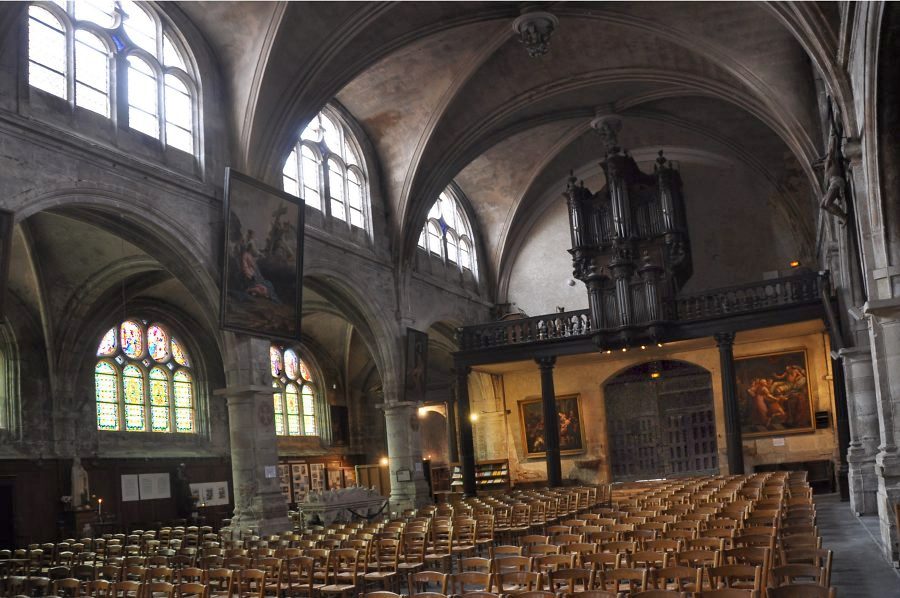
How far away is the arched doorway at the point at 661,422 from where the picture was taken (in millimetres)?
29422

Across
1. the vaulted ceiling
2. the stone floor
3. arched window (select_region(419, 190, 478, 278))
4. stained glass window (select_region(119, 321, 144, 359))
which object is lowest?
the stone floor

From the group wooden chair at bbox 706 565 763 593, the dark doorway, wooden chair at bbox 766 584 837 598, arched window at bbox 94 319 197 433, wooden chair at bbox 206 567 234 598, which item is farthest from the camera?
arched window at bbox 94 319 197 433

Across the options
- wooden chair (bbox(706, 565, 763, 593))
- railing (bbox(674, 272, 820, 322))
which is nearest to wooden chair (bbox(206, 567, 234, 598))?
wooden chair (bbox(706, 565, 763, 593))

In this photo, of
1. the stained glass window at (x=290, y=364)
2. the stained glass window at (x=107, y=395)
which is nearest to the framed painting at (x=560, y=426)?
the stained glass window at (x=290, y=364)

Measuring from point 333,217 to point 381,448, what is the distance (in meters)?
12.3

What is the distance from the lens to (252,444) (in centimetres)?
1845

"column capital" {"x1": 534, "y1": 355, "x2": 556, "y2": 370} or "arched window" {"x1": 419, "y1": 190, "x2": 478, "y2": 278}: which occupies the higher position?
"arched window" {"x1": 419, "y1": 190, "x2": 478, "y2": 278}

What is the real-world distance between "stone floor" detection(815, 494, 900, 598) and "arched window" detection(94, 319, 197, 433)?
55.2ft

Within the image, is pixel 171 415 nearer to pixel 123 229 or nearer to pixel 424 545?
pixel 123 229

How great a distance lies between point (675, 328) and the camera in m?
25.2

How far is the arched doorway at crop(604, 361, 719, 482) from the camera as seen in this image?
29.4m

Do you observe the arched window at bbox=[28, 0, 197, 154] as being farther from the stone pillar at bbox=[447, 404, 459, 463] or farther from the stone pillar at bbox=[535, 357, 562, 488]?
the stone pillar at bbox=[447, 404, 459, 463]

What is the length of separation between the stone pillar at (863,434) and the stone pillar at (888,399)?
5402 millimetres

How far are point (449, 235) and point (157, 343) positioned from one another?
1040 cm
